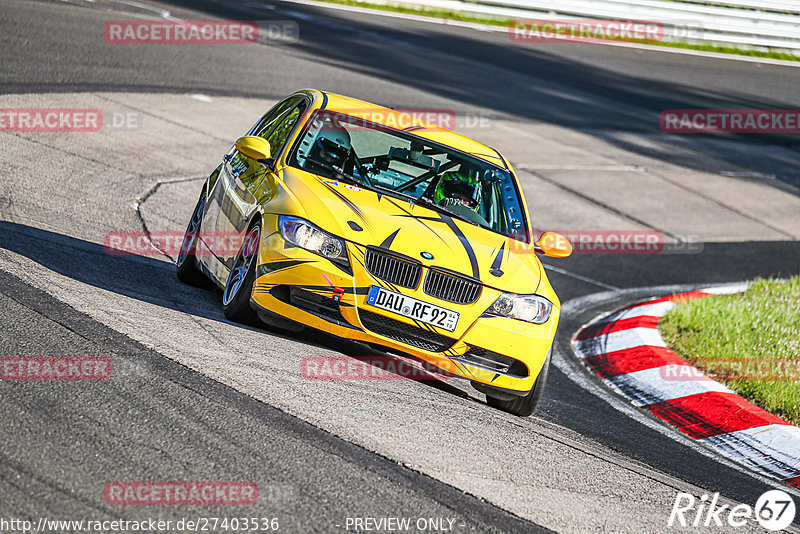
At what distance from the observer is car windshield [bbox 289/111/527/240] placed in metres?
7.01

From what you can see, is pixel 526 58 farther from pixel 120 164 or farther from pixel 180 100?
pixel 120 164

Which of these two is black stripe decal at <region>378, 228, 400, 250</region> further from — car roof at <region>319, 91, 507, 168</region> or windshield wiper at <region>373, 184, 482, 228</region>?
car roof at <region>319, 91, 507, 168</region>

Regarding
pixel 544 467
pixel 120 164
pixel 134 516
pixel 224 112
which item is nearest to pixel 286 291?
pixel 544 467

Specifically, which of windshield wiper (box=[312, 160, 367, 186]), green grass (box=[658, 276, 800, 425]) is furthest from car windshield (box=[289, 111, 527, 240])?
green grass (box=[658, 276, 800, 425])

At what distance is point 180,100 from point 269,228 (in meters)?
8.72
